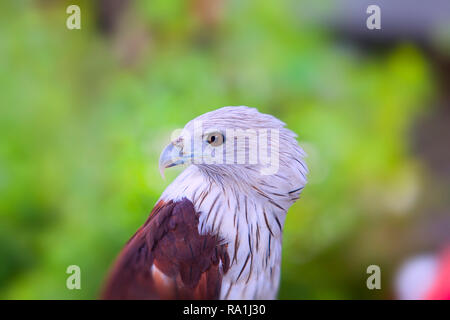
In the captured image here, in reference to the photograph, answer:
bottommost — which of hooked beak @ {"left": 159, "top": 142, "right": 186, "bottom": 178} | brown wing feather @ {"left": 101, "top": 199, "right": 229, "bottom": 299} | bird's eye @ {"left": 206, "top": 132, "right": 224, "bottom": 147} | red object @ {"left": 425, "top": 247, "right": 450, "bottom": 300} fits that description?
red object @ {"left": 425, "top": 247, "right": 450, "bottom": 300}

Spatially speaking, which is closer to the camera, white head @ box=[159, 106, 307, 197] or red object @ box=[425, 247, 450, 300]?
white head @ box=[159, 106, 307, 197]

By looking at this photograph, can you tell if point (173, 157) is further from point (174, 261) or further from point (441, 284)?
point (441, 284)

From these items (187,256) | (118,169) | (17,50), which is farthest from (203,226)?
(17,50)

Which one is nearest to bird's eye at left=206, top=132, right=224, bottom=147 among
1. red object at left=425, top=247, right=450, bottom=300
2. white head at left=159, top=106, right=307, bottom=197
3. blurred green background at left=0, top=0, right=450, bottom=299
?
white head at left=159, top=106, right=307, bottom=197

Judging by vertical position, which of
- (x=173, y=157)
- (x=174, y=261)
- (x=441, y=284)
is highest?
(x=173, y=157)

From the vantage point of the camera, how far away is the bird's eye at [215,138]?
23.1 inches

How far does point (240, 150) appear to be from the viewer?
60 centimetres

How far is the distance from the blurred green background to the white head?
1.34 feet

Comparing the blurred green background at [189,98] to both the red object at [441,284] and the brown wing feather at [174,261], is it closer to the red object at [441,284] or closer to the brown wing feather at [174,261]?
the red object at [441,284]

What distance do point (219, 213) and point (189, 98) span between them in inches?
17.5

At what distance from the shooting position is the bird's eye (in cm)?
59

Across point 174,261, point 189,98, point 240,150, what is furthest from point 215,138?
point 189,98

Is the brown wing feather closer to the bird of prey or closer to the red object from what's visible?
the bird of prey

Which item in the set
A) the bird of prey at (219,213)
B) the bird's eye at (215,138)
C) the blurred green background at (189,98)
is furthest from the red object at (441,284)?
the bird's eye at (215,138)
